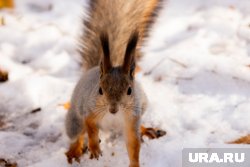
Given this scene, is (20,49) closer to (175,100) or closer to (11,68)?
(11,68)

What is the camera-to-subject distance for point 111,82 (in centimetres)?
158

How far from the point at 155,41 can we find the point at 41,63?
25.7 inches

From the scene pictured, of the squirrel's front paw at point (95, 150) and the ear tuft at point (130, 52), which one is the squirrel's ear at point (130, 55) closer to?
the ear tuft at point (130, 52)

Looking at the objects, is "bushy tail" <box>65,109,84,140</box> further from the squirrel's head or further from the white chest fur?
the squirrel's head

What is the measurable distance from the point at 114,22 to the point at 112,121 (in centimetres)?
50

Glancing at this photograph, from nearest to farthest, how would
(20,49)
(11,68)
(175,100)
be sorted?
(175,100) < (11,68) < (20,49)

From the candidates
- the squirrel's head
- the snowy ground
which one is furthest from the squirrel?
the snowy ground

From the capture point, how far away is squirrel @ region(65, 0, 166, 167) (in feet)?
5.23

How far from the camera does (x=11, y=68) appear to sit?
2.52 metres

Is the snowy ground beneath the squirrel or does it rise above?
beneath

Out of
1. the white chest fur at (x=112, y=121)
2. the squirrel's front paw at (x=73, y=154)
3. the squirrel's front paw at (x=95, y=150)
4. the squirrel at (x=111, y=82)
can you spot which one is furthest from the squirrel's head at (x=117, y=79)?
the squirrel's front paw at (x=73, y=154)

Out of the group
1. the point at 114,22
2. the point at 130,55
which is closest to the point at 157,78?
the point at 114,22


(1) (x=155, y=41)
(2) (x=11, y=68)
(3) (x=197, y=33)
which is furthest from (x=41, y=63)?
(3) (x=197, y=33)

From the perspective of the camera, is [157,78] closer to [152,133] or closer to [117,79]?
[152,133]
